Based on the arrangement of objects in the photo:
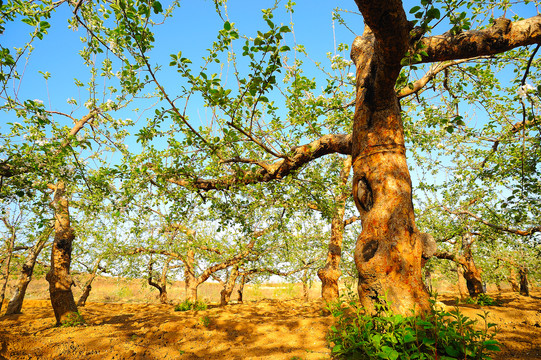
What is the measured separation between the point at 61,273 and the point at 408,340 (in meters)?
10.2

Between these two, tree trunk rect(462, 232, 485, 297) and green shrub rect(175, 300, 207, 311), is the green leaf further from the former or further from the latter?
tree trunk rect(462, 232, 485, 297)

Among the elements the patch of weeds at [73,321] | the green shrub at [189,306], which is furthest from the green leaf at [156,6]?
the green shrub at [189,306]

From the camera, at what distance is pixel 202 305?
14.4 m

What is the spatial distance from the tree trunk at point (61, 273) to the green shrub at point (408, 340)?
906 centimetres

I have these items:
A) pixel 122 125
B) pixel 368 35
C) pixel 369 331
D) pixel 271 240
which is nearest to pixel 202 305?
pixel 271 240

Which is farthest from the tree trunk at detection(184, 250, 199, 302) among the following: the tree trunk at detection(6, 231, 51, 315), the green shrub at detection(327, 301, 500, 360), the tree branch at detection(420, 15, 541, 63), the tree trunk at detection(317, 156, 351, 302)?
the tree branch at detection(420, 15, 541, 63)

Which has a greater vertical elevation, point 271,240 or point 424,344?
point 271,240

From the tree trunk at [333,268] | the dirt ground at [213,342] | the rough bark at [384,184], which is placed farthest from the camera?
the tree trunk at [333,268]

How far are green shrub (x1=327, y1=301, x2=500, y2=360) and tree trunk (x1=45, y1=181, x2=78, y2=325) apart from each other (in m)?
9.06

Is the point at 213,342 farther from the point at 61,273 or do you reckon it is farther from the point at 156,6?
the point at 61,273

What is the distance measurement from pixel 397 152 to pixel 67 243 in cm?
1041

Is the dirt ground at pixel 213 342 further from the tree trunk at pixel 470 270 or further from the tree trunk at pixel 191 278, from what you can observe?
the tree trunk at pixel 191 278

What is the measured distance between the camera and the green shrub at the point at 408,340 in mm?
2443

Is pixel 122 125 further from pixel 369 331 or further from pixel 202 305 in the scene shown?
pixel 202 305
